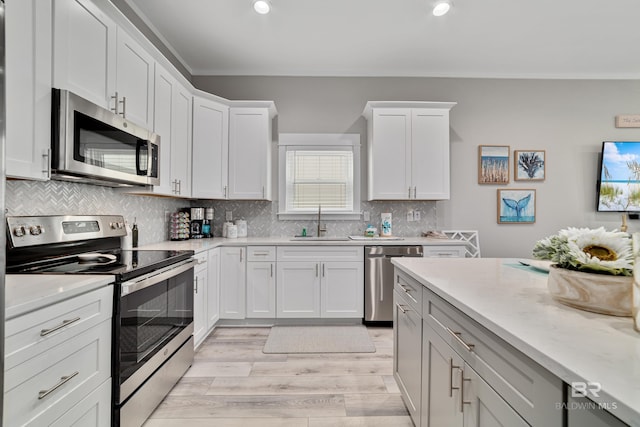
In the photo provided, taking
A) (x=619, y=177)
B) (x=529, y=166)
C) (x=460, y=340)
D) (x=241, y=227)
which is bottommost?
(x=460, y=340)

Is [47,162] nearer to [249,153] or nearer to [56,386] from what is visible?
[56,386]

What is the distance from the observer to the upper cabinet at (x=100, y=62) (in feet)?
5.02

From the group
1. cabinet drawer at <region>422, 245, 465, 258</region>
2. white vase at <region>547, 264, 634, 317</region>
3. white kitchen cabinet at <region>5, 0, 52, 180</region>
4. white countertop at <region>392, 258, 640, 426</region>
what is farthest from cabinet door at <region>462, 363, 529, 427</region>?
cabinet drawer at <region>422, 245, 465, 258</region>

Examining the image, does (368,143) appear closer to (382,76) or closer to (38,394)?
(382,76)

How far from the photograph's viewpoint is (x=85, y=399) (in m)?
1.24

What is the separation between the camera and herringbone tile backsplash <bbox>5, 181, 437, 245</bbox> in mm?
1707

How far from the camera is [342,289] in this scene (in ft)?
10.6

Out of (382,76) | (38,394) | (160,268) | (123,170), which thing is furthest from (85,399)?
(382,76)

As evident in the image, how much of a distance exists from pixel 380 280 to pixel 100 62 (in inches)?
115

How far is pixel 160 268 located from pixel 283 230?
2.09 metres

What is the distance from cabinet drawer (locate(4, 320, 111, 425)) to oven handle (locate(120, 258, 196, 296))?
6.3 inches

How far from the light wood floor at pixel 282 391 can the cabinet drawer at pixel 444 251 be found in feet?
3.58

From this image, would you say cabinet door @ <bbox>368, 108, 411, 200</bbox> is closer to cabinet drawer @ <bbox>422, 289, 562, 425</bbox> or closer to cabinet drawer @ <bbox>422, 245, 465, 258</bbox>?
cabinet drawer @ <bbox>422, 245, 465, 258</bbox>

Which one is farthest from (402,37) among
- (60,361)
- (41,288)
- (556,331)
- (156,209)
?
(60,361)
